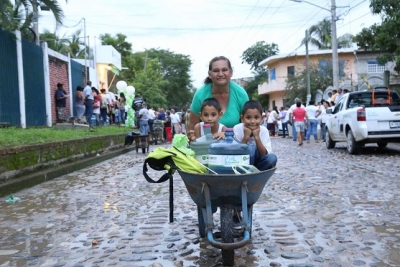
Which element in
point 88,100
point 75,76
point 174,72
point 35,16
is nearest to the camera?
point 35,16

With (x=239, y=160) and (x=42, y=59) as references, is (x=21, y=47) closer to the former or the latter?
(x=42, y=59)

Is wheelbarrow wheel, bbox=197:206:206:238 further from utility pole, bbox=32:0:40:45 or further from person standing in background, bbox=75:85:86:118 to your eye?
person standing in background, bbox=75:85:86:118

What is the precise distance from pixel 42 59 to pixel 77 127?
270 cm

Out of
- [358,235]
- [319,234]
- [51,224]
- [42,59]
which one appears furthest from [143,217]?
[42,59]

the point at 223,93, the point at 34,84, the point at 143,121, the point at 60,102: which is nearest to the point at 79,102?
the point at 60,102

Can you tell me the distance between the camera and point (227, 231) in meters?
3.68

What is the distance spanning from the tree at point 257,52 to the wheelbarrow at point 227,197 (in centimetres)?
5874

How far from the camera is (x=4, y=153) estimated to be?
303 inches

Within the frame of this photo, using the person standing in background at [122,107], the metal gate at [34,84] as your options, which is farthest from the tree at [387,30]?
the person standing in background at [122,107]

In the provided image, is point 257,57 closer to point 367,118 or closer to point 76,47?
point 76,47

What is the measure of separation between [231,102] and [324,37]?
47827 mm

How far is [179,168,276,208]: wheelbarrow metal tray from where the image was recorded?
3539 mm

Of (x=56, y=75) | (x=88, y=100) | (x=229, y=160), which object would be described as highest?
(x=56, y=75)

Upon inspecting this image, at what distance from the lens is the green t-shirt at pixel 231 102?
4574 mm
